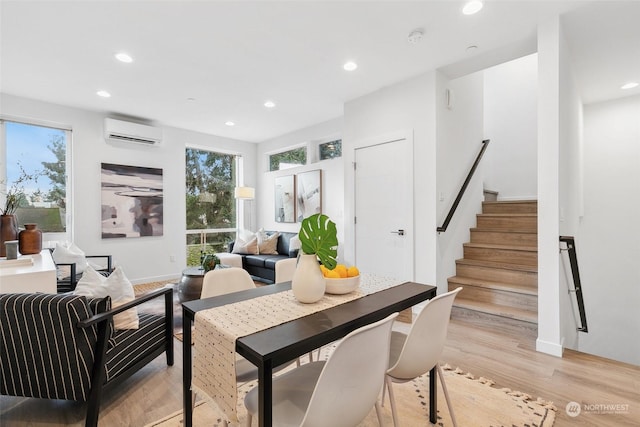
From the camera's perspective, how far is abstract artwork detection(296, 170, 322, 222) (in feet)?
17.1

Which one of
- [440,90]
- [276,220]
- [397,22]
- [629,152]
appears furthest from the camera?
[276,220]

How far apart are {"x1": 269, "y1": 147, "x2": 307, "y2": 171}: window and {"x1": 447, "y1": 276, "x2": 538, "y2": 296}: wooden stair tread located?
3364mm

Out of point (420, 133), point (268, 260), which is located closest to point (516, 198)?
point (420, 133)

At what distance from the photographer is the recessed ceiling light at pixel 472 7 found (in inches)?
88.0

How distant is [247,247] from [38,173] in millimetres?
3113

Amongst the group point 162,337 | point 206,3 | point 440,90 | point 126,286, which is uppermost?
point 206,3

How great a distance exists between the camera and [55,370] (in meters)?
1.59

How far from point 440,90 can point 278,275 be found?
270 cm

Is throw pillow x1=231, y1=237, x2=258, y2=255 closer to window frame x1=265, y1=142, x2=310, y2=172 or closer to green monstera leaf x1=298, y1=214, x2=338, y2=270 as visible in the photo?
window frame x1=265, y1=142, x2=310, y2=172

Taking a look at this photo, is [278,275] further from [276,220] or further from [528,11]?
[276,220]

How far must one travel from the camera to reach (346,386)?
3.21 ft

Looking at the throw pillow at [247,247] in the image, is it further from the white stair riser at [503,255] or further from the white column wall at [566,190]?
the white column wall at [566,190]

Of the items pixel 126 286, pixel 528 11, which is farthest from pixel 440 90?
pixel 126 286

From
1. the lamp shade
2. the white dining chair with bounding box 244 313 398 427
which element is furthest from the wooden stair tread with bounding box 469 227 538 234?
the lamp shade
